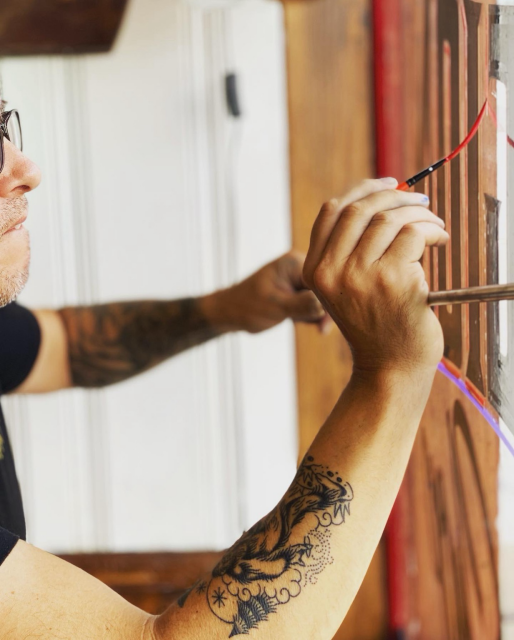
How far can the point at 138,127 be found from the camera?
1706mm

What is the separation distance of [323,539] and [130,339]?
798mm

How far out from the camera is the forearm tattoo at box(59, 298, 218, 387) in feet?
4.09

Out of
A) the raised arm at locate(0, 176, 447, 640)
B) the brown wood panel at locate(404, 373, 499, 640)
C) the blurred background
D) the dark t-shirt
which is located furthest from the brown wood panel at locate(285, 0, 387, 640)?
the raised arm at locate(0, 176, 447, 640)

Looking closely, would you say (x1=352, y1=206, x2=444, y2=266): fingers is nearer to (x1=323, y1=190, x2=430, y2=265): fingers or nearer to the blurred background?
(x1=323, y1=190, x2=430, y2=265): fingers

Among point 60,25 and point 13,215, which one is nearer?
point 13,215

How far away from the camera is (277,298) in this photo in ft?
3.49

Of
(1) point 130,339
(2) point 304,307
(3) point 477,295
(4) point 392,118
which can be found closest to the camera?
(3) point 477,295

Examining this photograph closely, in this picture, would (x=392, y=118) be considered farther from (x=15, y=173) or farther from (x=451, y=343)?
(x=15, y=173)

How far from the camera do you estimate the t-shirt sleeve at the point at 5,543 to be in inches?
21.8

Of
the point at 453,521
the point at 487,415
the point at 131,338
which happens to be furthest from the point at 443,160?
the point at 131,338

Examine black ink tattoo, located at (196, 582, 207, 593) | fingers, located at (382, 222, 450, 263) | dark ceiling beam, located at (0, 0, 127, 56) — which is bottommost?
black ink tattoo, located at (196, 582, 207, 593)

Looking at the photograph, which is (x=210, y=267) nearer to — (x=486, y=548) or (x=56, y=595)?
(x=486, y=548)

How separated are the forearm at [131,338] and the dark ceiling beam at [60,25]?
2.88 feet

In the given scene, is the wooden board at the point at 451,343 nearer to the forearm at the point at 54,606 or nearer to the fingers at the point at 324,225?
the fingers at the point at 324,225
